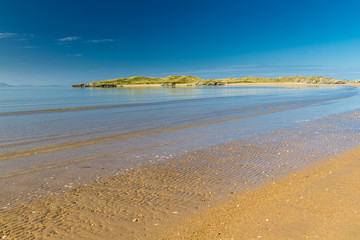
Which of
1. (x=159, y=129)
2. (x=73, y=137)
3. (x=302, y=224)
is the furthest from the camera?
(x=159, y=129)

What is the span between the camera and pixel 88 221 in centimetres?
501

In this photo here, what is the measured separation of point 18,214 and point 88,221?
4.80 feet

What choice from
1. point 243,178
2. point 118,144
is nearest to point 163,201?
point 243,178

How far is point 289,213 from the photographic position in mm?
5172

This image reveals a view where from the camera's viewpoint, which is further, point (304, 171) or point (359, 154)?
point (359, 154)

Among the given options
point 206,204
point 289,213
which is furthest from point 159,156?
point 289,213

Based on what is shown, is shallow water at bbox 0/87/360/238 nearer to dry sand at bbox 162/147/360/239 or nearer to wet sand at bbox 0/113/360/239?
wet sand at bbox 0/113/360/239

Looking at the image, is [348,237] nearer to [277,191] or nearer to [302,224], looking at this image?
[302,224]

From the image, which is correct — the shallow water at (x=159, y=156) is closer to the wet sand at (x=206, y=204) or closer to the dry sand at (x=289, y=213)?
the wet sand at (x=206, y=204)

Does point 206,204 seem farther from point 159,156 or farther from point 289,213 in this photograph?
point 159,156

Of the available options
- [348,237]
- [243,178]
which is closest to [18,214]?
[243,178]

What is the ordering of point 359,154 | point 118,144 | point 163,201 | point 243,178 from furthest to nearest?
point 118,144
point 359,154
point 243,178
point 163,201

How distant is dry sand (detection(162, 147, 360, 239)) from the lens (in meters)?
4.50

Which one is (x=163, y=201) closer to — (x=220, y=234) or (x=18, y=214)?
(x=220, y=234)
